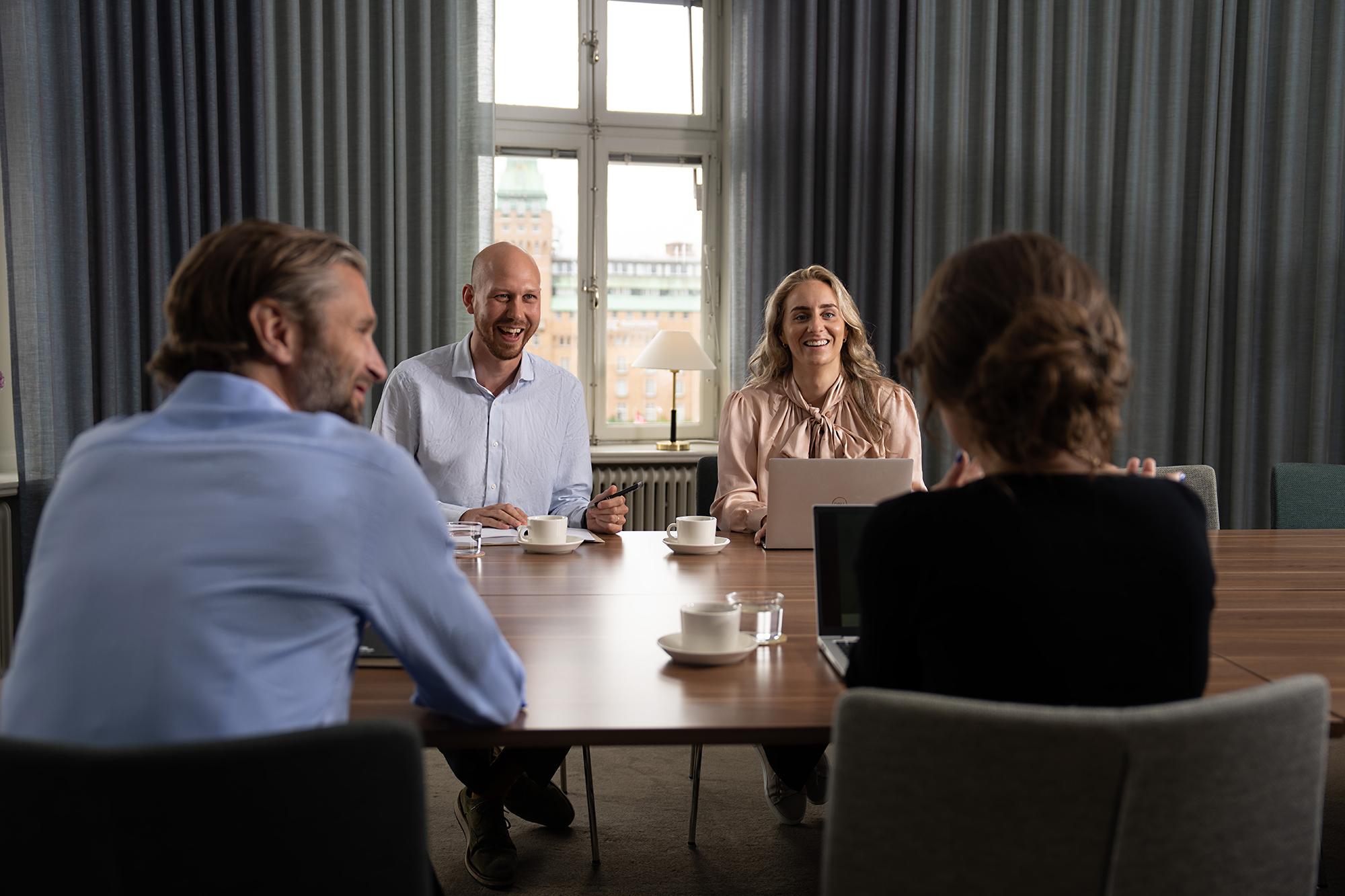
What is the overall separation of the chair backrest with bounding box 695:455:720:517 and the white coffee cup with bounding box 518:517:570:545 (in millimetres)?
864

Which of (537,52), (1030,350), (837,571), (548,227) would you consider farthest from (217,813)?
(537,52)

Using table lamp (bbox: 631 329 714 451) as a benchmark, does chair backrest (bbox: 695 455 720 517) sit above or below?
below

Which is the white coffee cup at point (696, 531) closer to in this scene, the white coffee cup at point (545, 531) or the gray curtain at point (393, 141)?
the white coffee cup at point (545, 531)

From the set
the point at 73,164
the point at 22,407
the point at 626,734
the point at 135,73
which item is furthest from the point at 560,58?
the point at 626,734

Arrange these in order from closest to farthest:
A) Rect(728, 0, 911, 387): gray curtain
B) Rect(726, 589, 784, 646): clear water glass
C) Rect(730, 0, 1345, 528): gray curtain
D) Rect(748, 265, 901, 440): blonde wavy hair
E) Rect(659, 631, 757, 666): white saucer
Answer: Rect(659, 631, 757, 666): white saucer → Rect(726, 589, 784, 646): clear water glass → Rect(748, 265, 901, 440): blonde wavy hair → Rect(728, 0, 911, 387): gray curtain → Rect(730, 0, 1345, 528): gray curtain

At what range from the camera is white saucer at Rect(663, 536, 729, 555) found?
93.4 inches

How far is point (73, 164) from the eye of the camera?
12.9ft

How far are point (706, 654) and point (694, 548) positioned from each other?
89 centimetres

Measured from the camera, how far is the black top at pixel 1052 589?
1061mm

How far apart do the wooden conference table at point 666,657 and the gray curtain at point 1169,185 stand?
239 cm

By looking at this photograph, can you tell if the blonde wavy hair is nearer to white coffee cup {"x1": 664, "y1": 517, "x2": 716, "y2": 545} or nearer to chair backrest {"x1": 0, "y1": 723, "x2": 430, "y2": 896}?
white coffee cup {"x1": 664, "y1": 517, "x2": 716, "y2": 545}

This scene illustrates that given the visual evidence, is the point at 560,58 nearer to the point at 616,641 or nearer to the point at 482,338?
the point at 482,338

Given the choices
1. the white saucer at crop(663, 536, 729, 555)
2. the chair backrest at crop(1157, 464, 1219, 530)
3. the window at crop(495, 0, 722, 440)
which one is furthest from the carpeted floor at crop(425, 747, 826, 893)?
the window at crop(495, 0, 722, 440)

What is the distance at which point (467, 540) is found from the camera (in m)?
2.29
